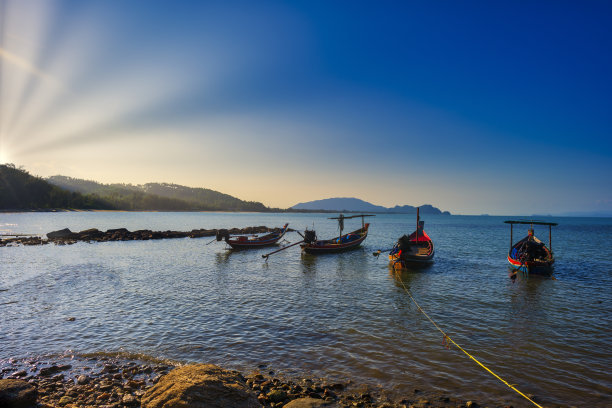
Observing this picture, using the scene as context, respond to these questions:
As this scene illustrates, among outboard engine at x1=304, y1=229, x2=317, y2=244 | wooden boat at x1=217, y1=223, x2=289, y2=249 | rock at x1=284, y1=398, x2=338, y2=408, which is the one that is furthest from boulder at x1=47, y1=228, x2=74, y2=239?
rock at x1=284, y1=398, x2=338, y2=408

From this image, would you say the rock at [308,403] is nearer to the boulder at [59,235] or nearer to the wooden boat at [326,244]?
the wooden boat at [326,244]

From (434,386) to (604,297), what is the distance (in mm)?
17293

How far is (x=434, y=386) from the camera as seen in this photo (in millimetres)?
8648

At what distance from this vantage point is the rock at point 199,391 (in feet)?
20.2

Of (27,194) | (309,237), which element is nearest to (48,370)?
(309,237)

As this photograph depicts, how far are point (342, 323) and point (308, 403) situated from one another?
6358 millimetres

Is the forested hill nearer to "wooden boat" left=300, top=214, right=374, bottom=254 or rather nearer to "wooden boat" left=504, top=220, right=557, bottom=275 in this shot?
"wooden boat" left=300, top=214, right=374, bottom=254

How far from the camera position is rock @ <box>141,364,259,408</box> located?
617 cm

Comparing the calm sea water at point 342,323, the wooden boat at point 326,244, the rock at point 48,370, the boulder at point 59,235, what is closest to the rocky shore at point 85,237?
the boulder at point 59,235

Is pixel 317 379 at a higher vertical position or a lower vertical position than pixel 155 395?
lower

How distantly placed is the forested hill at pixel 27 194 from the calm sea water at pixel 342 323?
15751 centimetres

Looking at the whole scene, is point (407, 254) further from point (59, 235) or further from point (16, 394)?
point (59, 235)

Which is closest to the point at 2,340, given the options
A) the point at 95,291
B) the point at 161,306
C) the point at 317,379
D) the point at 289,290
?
the point at 161,306

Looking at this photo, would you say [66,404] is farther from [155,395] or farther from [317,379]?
[317,379]
